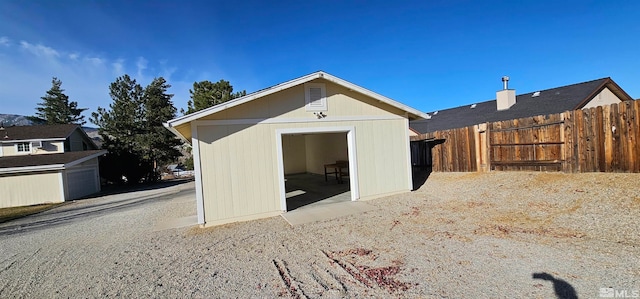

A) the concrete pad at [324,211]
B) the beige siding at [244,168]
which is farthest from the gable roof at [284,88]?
the concrete pad at [324,211]

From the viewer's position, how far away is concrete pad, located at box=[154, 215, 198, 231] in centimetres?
712

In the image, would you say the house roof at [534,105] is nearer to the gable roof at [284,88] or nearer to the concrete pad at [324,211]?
the gable roof at [284,88]

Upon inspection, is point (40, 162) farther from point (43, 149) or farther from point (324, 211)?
point (324, 211)

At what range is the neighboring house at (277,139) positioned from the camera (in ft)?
22.0

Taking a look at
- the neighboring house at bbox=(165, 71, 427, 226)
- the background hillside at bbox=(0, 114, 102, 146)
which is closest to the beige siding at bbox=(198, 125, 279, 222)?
the neighboring house at bbox=(165, 71, 427, 226)

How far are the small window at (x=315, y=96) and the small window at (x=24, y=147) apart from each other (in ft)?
74.1

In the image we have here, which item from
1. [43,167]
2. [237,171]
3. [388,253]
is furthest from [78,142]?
[388,253]

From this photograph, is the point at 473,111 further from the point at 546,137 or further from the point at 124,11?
the point at 124,11

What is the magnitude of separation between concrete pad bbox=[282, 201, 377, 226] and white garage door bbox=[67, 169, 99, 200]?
17.3 m

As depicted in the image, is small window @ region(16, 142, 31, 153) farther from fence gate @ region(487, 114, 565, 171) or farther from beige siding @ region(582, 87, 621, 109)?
beige siding @ region(582, 87, 621, 109)

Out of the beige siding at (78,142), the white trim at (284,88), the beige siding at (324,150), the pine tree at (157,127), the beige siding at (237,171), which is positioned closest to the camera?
the white trim at (284,88)

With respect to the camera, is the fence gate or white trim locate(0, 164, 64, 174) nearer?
the fence gate

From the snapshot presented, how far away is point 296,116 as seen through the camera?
25.1 feet

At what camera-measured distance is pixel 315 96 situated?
7887mm
